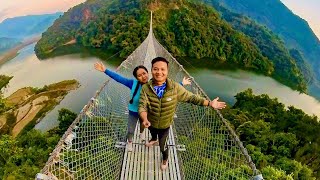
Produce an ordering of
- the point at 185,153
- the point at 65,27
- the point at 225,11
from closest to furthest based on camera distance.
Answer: the point at 185,153 < the point at 65,27 < the point at 225,11

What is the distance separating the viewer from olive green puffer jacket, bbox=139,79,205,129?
7.22 feet

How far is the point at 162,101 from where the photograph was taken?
224 centimetres

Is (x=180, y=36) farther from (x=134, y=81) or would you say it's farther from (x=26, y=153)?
(x=134, y=81)

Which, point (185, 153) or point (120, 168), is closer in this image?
point (120, 168)

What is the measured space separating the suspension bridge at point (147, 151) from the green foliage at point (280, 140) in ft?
7.84

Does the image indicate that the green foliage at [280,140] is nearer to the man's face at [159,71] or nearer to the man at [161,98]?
the man at [161,98]

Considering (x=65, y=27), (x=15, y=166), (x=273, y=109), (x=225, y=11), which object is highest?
(x=225, y=11)

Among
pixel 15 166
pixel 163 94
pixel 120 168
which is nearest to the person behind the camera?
pixel 163 94

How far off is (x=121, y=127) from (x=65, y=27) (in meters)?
28.0

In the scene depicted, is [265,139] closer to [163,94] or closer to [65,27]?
[163,94]

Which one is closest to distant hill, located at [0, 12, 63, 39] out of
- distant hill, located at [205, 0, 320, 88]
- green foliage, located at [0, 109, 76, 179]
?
distant hill, located at [205, 0, 320, 88]

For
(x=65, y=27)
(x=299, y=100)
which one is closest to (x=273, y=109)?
(x=299, y=100)

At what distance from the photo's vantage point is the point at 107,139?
133 inches

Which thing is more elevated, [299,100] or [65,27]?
[65,27]
